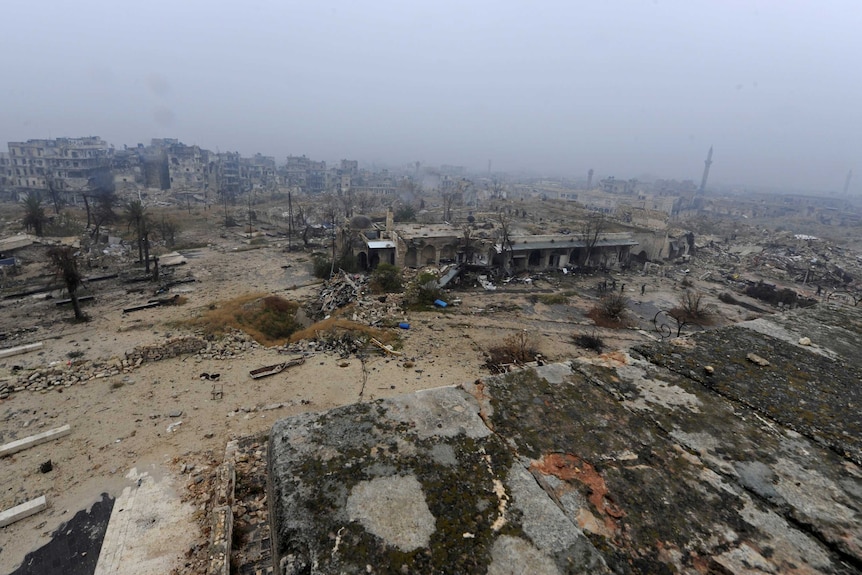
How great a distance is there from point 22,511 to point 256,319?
909 centimetres

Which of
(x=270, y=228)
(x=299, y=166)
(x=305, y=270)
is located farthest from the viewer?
(x=299, y=166)

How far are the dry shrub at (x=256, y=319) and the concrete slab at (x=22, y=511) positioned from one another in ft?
23.7

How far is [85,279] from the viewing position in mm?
21844

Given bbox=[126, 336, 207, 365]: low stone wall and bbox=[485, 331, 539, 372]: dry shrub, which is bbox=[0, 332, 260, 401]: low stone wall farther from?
bbox=[485, 331, 539, 372]: dry shrub

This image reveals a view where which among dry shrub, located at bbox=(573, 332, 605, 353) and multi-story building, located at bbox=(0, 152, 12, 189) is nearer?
dry shrub, located at bbox=(573, 332, 605, 353)

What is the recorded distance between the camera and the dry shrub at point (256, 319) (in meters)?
14.8

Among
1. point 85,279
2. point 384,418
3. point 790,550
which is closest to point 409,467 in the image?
point 384,418

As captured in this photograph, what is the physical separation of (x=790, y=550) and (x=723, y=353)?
1.97 metres

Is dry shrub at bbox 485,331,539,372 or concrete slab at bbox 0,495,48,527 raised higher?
dry shrub at bbox 485,331,539,372

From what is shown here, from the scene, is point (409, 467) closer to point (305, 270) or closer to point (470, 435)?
point (470, 435)

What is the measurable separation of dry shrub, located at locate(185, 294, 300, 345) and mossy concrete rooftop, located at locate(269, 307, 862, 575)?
1296cm

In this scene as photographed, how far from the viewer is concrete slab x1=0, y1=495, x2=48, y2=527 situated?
707 cm

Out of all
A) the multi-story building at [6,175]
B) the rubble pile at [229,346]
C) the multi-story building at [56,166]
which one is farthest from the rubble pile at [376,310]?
the multi-story building at [6,175]

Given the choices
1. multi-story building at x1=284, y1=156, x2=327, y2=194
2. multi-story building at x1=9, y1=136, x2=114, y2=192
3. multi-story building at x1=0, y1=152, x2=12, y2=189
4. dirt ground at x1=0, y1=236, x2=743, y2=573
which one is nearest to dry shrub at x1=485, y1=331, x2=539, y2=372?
dirt ground at x1=0, y1=236, x2=743, y2=573
